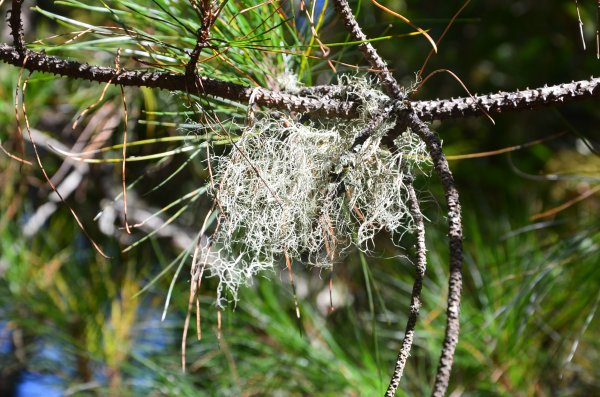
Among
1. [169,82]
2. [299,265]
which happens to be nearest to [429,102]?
[169,82]

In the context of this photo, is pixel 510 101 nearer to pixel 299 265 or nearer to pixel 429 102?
pixel 429 102

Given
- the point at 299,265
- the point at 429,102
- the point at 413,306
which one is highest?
the point at 429,102

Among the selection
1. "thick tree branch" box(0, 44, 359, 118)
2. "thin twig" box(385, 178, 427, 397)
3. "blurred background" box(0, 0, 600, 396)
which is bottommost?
"blurred background" box(0, 0, 600, 396)

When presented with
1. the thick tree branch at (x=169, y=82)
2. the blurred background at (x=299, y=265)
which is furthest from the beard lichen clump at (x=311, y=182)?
the blurred background at (x=299, y=265)

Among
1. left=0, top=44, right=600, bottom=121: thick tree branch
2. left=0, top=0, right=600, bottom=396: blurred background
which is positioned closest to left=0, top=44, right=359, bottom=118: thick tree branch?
left=0, top=44, right=600, bottom=121: thick tree branch

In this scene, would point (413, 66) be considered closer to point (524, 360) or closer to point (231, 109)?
point (524, 360)

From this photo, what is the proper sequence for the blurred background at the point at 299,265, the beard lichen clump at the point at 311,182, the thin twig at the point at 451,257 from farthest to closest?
the blurred background at the point at 299,265, the beard lichen clump at the point at 311,182, the thin twig at the point at 451,257

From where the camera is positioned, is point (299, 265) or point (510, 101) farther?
point (299, 265)

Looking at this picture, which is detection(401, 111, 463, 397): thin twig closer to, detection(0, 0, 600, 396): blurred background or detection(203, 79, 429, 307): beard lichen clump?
detection(203, 79, 429, 307): beard lichen clump

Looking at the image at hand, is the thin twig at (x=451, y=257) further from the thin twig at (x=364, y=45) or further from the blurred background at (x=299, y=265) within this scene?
the blurred background at (x=299, y=265)
